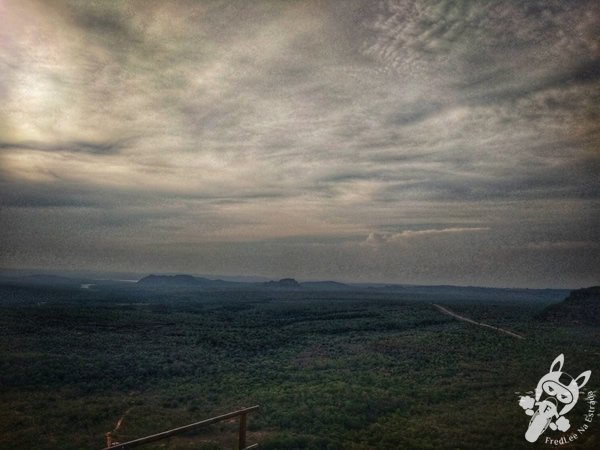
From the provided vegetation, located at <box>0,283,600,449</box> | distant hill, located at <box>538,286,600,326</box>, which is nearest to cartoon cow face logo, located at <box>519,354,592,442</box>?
vegetation, located at <box>0,283,600,449</box>

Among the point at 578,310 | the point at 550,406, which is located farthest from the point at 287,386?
the point at 578,310

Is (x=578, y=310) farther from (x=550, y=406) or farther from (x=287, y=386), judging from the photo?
(x=287, y=386)

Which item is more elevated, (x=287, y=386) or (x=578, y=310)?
(x=287, y=386)

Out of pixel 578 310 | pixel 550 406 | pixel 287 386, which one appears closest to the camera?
pixel 550 406

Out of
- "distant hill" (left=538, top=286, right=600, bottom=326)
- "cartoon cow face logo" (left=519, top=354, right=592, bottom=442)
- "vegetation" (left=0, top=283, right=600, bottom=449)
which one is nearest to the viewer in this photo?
"cartoon cow face logo" (left=519, top=354, right=592, bottom=442)

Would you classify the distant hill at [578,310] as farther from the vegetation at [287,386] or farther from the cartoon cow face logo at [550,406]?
the cartoon cow face logo at [550,406]

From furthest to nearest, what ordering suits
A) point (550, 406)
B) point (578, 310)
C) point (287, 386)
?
point (578, 310) → point (287, 386) → point (550, 406)

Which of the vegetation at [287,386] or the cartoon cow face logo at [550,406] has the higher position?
the cartoon cow face logo at [550,406]

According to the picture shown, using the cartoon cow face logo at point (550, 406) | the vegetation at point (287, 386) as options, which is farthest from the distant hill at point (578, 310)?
the cartoon cow face logo at point (550, 406)

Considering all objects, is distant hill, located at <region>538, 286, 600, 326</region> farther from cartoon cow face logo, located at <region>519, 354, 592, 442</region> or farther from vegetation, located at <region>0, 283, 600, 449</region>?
cartoon cow face logo, located at <region>519, 354, 592, 442</region>
